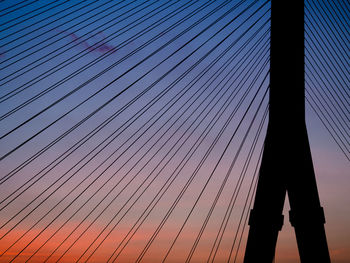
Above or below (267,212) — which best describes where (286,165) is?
above

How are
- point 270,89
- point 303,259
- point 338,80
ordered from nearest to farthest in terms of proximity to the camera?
point 303,259 < point 270,89 < point 338,80

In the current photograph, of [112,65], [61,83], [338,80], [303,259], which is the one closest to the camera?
[61,83]

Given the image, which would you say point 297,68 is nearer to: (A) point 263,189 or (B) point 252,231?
(A) point 263,189

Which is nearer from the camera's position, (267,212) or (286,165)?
(267,212)

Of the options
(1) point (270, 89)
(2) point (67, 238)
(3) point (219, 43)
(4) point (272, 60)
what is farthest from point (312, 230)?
(2) point (67, 238)

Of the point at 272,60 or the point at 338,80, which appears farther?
the point at 338,80

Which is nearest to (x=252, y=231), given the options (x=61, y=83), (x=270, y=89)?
(x=270, y=89)

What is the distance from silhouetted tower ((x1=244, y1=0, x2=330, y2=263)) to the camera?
6668mm

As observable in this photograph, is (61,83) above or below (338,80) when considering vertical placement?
below

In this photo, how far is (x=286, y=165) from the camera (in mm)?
6824

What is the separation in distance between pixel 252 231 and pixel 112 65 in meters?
4.01

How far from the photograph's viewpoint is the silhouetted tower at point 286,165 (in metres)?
6.67

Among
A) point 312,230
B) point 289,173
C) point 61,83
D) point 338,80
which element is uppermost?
point 338,80

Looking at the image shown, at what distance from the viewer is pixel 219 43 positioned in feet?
22.2
